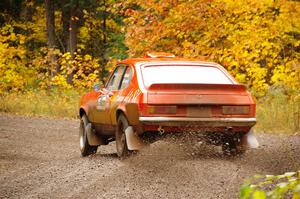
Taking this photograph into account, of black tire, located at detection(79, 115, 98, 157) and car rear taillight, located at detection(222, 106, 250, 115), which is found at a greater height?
car rear taillight, located at detection(222, 106, 250, 115)

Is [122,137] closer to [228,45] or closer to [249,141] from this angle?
[249,141]

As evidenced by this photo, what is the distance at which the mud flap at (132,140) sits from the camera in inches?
362

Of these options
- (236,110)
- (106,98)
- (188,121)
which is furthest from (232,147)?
(106,98)

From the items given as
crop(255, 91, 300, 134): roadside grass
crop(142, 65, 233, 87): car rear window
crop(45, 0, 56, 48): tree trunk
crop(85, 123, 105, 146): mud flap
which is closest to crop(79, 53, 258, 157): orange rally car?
crop(142, 65, 233, 87): car rear window

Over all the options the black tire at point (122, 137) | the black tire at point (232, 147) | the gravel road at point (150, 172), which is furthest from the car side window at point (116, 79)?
the black tire at point (232, 147)

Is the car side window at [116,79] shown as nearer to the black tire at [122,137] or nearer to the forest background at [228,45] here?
the black tire at [122,137]

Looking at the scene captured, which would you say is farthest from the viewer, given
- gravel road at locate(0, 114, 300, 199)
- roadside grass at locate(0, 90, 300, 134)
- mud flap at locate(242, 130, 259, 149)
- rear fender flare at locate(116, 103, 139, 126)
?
roadside grass at locate(0, 90, 300, 134)

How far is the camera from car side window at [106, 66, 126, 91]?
10711mm

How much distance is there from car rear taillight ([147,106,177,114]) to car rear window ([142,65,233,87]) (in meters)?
0.68

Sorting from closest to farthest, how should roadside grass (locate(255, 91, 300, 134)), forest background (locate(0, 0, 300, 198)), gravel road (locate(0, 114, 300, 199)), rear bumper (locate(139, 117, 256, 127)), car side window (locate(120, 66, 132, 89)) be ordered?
1. gravel road (locate(0, 114, 300, 199))
2. rear bumper (locate(139, 117, 256, 127))
3. car side window (locate(120, 66, 132, 89))
4. roadside grass (locate(255, 91, 300, 134))
5. forest background (locate(0, 0, 300, 198))

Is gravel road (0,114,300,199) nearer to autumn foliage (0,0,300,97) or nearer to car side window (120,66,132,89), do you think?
car side window (120,66,132,89)

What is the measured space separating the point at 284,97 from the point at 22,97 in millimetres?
12866

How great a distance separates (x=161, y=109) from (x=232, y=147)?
4.86ft

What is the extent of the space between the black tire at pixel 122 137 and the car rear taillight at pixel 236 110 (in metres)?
1.37
